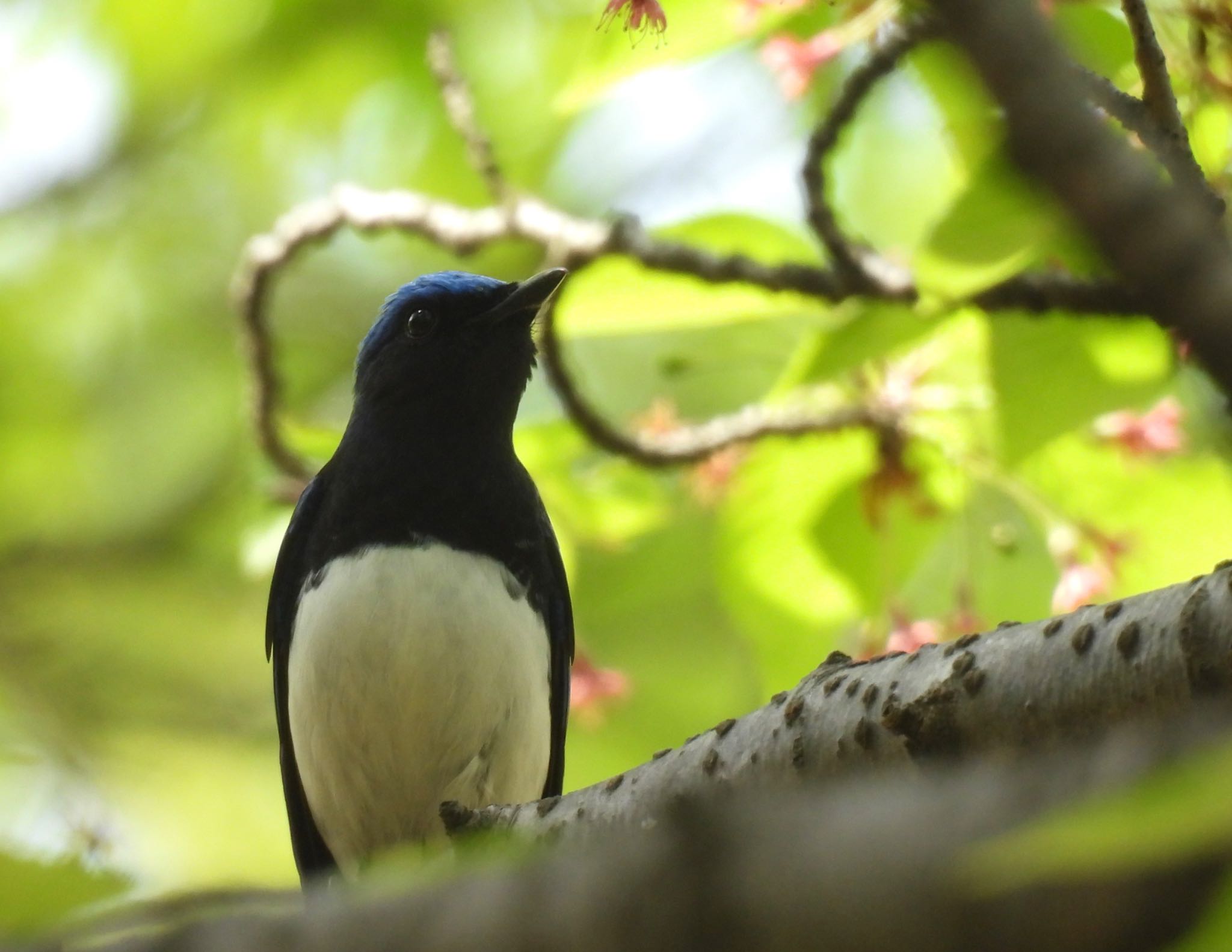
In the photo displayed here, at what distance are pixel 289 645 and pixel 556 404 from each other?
1.16m

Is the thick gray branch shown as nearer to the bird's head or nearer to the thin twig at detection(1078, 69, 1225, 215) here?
the thin twig at detection(1078, 69, 1225, 215)

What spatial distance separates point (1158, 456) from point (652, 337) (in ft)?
11.0

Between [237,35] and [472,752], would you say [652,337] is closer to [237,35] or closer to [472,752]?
[237,35]

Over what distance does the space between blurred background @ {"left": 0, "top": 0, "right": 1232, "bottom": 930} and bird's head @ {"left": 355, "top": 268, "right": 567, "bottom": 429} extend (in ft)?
0.65

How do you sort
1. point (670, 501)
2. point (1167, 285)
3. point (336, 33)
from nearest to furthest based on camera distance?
point (1167, 285), point (670, 501), point (336, 33)

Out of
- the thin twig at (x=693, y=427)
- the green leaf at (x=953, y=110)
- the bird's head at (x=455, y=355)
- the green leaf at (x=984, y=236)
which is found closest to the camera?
the green leaf at (x=984, y=236)

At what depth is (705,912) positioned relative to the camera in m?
0.74

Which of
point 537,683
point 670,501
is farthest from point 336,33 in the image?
point 537,683

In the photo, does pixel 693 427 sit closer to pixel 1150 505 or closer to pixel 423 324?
pixel 423 324

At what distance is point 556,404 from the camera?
15.4ft

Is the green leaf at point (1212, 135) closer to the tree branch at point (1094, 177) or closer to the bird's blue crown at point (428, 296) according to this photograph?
the tree branch at point (1094, 177)

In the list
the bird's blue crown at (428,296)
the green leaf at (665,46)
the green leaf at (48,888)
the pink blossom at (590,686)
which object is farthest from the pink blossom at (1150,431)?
the green leaf at (48,888)

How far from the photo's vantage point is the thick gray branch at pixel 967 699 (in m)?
1.45

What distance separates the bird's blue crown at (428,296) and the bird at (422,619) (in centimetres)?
12
